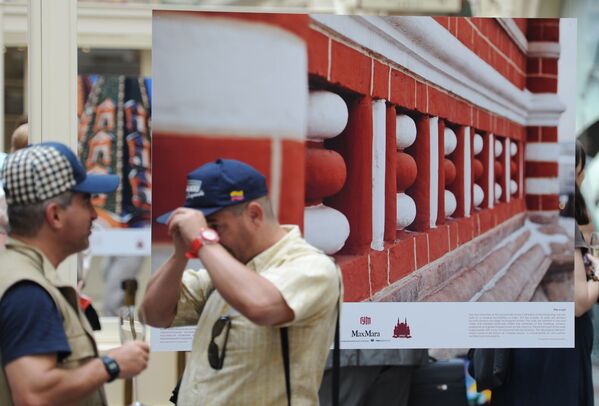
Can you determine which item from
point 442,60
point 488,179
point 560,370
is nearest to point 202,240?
point 442,60

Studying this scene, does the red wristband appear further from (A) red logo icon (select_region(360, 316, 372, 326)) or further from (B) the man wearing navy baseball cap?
(A) red logo icon (select_region(360, 316, 372, 326))

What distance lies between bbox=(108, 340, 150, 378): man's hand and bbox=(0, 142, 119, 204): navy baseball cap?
1.44 feet

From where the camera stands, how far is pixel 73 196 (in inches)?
119

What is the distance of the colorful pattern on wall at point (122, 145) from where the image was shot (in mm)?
10250

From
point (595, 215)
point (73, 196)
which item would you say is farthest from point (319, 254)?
point (595, 215)

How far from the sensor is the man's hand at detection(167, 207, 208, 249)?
3040 millimetres

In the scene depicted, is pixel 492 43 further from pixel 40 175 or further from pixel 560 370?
pixel 40 175

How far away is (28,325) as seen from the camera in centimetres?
279

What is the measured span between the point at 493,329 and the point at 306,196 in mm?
950

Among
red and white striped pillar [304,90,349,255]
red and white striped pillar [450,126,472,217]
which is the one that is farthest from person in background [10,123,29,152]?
red and white striped pillar [450,126,472,217]

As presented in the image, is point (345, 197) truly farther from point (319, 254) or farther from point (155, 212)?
point (319, 254)

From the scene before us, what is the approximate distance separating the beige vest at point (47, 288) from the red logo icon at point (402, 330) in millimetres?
1706

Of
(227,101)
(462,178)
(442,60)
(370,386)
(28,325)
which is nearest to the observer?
(28,325)

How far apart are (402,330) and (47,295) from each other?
195 cm
